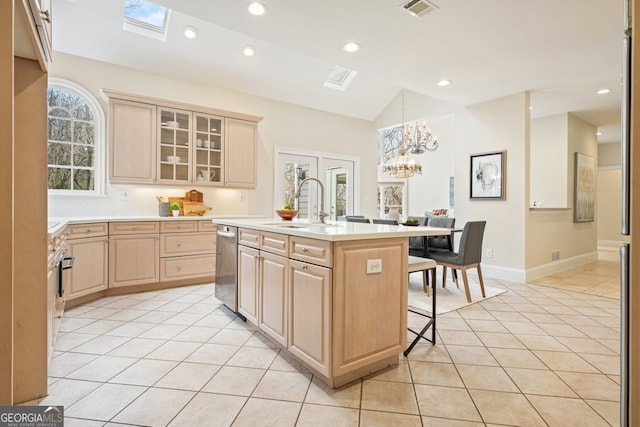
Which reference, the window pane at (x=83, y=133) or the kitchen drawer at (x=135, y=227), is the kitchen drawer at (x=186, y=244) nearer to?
the kitchen drawer at (x=135, y=227)

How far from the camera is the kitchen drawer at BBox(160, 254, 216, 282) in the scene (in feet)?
12.6

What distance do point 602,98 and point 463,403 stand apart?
5444 millimetres

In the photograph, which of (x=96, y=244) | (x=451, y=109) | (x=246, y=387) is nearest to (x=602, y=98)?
(x=451, y=109)

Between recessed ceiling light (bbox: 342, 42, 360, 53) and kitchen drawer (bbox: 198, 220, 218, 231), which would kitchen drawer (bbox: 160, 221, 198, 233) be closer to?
kitchen drawer (bbox: 198, 220, 218, 231)

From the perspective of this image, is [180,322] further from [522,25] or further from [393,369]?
[522,25]

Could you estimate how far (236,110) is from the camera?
497 cm

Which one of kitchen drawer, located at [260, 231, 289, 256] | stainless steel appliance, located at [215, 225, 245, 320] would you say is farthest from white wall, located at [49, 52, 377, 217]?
kitchen drawer, located at [260, 231, 289, 256]

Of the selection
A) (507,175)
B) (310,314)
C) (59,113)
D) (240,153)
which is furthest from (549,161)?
(59,113)

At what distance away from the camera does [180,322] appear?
9.21ft

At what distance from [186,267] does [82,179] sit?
1679 millimetres

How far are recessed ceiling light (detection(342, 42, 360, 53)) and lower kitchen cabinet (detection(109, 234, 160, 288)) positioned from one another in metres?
3.03

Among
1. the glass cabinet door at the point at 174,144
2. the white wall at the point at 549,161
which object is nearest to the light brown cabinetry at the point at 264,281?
the glass cabinet door at the point at 174,144

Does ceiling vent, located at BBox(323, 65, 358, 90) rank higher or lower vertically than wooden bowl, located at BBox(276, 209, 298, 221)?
higher

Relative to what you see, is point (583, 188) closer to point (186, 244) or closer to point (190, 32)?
point (186, 244)
